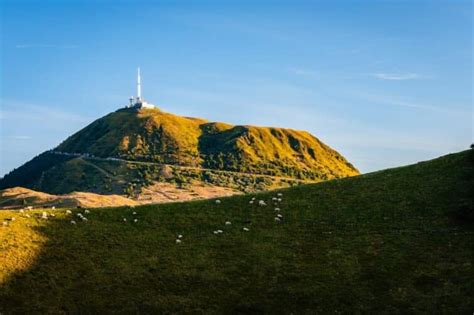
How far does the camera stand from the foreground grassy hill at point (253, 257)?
35.2 m

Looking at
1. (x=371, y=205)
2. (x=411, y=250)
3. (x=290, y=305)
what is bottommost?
(x=290, y=305)

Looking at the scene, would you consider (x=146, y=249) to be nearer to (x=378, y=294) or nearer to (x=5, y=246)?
(x=5, y=246)

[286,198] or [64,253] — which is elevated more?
[286,198]

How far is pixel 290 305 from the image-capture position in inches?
1383

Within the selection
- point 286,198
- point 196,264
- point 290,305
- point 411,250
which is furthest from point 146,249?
point 411,250

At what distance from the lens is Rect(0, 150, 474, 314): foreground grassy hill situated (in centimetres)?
3516

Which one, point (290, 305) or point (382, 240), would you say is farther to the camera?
point (382, 240)

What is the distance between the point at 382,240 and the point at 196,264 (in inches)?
584

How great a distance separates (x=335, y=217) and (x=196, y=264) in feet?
47.4

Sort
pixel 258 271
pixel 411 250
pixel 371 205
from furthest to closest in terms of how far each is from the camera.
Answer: pixel 371 205
pixel 411 250
pixel 258 271

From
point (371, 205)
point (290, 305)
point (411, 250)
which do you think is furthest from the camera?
point (371, 205)

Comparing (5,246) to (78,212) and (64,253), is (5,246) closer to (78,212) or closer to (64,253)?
(64,253)

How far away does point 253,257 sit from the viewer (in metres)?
40.8

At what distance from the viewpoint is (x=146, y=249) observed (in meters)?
41.3
